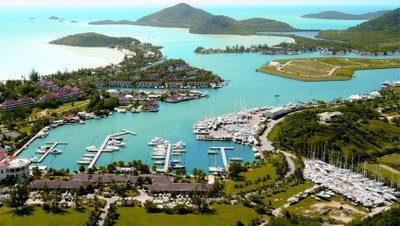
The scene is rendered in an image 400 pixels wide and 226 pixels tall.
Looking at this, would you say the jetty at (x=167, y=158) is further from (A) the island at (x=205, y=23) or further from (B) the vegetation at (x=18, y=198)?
(A) the island at (x=205, y=23)

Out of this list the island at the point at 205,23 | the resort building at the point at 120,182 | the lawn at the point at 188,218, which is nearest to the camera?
the lawn at the point at 188,218

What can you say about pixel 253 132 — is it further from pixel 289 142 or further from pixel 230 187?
pixel 230 187

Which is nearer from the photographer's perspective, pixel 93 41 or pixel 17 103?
pixel 17 103

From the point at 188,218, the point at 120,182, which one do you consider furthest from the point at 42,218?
the point at 188,218

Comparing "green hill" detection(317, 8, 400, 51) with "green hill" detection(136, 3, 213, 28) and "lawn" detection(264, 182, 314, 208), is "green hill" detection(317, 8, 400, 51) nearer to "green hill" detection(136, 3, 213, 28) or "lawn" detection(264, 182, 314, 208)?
"green hill" detection(136, 3, 213, 28)

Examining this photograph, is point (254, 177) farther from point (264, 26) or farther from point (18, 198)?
point (264, 26)

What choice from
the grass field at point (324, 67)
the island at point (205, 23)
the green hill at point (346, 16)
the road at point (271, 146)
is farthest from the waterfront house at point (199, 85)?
the green hill at point (346, 16)
